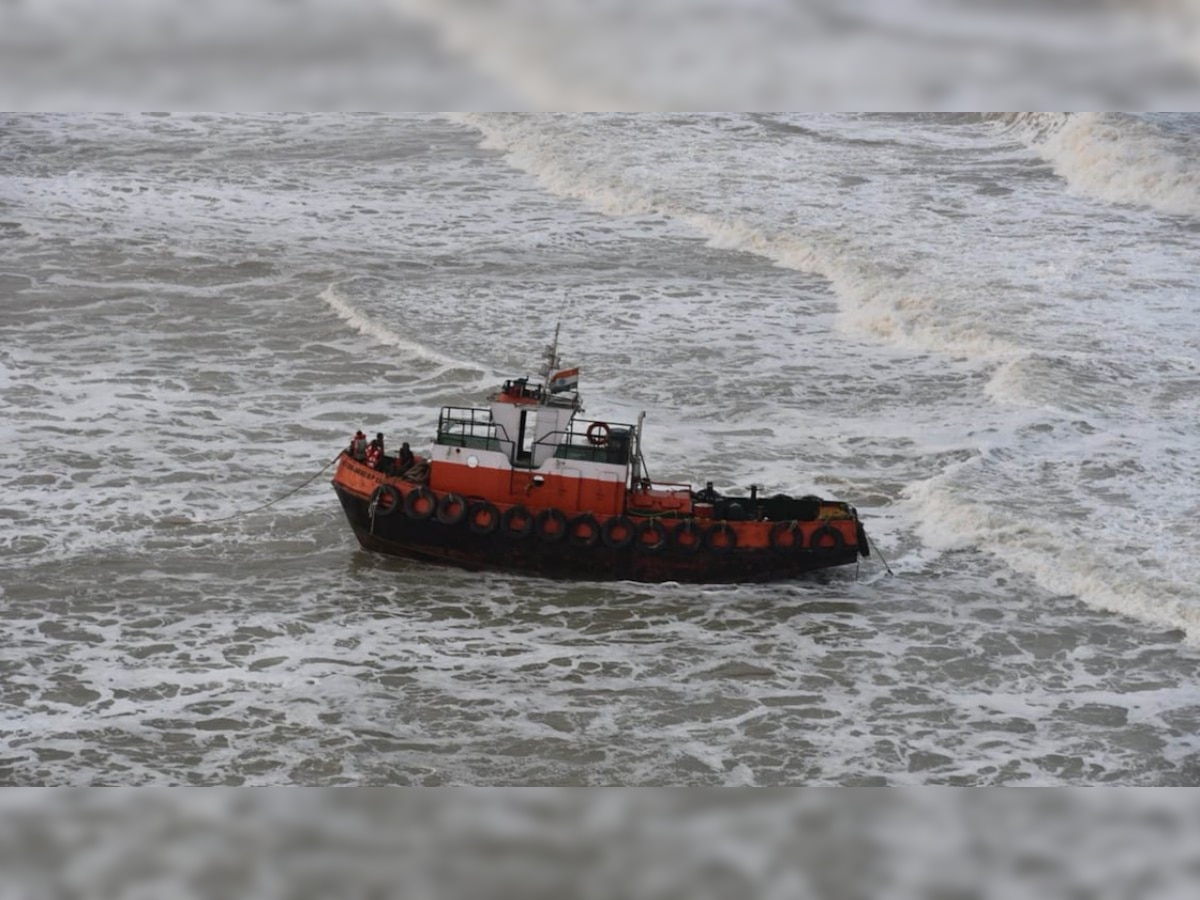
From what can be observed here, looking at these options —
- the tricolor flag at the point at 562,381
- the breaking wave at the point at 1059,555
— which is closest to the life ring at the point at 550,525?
the tricolor flag at the point at 562,381

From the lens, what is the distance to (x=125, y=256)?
16.5 metres

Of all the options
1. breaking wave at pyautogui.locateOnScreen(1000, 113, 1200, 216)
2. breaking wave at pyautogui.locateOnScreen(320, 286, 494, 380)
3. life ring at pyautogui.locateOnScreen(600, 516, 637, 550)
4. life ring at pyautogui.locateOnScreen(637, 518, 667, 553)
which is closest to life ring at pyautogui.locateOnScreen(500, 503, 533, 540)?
life ring at pyautogui.locateOnScreen(600, 516, 637, 550)

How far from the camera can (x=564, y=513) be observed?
9.35 meters

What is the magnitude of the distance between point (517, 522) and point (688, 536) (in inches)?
40.0

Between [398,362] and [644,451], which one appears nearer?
[644,451]

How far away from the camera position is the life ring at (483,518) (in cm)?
938

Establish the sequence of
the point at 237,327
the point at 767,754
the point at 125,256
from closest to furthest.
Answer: the point at 767,754 < the point at 237,327 < the point at 125,256

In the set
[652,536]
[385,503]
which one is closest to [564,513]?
[652,536]

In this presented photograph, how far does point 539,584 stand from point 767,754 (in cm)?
262

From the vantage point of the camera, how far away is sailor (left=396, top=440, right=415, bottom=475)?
32.4ft

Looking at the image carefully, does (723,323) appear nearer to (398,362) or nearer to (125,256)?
(398,362)

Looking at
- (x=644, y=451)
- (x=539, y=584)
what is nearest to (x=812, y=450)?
(x=644, y=451)

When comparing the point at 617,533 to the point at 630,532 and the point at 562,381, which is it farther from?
the point at 562,381

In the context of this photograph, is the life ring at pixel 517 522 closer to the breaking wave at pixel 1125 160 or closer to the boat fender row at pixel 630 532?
the boat fender row at pixel 630 532
